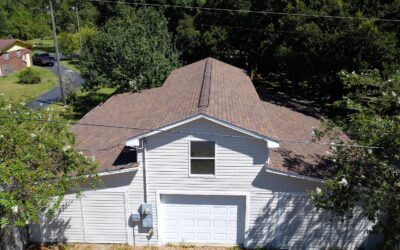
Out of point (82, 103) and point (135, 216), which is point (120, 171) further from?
point (82, 103)

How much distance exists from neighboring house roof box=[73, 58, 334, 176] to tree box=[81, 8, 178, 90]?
1.56m

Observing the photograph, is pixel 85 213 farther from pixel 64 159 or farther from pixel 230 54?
pixel 230 54

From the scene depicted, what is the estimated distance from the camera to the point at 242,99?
1708 cm

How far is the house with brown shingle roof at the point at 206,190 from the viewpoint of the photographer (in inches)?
529

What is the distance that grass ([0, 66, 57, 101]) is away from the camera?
3888 cm

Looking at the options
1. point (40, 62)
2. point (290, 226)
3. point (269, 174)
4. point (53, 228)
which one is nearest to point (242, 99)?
point (269, 174)

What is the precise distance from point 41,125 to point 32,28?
68183 millimetres

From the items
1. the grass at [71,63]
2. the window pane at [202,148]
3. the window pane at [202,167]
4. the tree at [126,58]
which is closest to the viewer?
the window pane at [202,148]

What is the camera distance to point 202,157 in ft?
45.0

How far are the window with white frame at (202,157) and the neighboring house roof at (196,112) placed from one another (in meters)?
1.04

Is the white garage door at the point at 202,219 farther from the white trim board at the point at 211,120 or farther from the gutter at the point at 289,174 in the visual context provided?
the white trim board at the point at 211,120

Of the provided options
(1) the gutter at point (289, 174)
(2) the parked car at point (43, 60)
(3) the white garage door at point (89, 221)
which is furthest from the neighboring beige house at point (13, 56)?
(1) the gutter at point (289, 174)

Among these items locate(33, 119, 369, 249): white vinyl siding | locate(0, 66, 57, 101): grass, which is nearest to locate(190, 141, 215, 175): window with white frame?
locate(33, 119, 369, 249): white vinyl siding

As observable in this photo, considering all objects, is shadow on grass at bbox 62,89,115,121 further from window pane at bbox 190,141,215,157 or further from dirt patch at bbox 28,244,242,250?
window pane at bbox 190,141,215,157
